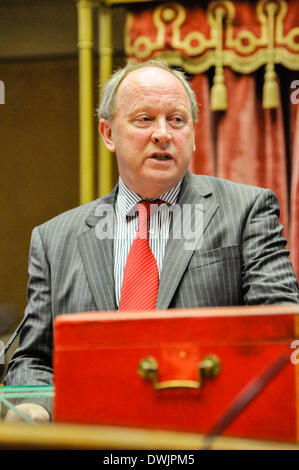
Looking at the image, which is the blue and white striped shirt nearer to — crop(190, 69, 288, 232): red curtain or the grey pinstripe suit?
the grey pinstripe suit

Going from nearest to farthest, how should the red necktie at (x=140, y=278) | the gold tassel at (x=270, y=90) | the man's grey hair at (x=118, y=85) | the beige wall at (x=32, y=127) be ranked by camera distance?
the red necktie at (x=140, y=278)
the man's grey hair at (x=118, y=85)
the gold tassel at (x=270, y=90)
the beige wall at (x=32, y=127)

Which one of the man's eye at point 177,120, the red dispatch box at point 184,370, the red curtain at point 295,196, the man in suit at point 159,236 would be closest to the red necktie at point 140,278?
the man in suit at point 159,236

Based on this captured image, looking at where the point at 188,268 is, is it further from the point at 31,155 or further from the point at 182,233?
the point at 31,155

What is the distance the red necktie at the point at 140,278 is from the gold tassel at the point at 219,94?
907 millimetres

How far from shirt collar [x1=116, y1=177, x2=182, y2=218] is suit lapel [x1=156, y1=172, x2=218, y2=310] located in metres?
0.02

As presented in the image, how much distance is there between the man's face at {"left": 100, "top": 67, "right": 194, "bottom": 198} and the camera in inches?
60.9

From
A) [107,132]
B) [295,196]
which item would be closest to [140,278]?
[107,132]

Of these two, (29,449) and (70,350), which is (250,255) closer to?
(70,350)

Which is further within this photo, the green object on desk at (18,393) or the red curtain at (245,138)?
the red curtain at (245,138)

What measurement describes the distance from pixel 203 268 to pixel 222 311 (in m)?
0.73

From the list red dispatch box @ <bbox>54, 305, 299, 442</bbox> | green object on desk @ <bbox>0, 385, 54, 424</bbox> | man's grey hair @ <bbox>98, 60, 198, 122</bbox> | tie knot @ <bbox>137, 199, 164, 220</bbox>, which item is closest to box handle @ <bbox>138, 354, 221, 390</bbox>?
red dispatch box @ <bbox>54, 305, 299, 442</bbox>

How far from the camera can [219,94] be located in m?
2.29

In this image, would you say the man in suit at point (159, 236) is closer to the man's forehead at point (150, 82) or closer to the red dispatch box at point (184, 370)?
the man's forehead at point (150, 82)

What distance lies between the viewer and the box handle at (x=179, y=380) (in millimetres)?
753
